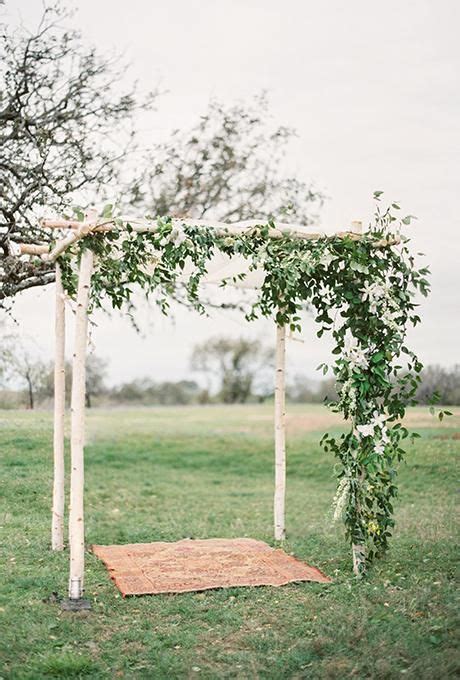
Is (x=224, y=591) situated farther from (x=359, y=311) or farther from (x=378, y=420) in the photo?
(x=359, y=311)

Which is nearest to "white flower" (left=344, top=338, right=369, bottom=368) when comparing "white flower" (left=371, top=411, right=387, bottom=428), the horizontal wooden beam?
"white flower" (left=371, top=411, right=387, bottom=428)

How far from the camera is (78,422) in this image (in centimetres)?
522

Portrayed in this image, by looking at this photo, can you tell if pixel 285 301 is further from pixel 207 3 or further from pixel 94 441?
pixel 94 441

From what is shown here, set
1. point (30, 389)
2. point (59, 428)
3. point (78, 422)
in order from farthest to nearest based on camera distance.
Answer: point (30, 389) < point (59, 428) < point (78, 422)

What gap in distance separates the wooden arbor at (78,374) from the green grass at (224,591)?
33 cm

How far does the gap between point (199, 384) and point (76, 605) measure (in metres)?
10.5

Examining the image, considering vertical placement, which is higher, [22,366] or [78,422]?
[22,366]

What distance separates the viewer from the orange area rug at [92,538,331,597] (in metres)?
5.67

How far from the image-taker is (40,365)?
11.7 meters

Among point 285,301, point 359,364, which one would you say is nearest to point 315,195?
point 285,301

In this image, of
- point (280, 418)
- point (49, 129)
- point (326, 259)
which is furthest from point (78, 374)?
point (49, 129)

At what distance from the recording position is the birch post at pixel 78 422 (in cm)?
521

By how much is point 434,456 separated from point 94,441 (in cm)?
532

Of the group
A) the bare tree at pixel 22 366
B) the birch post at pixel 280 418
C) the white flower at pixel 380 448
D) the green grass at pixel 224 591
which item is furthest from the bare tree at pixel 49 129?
the white flower at pixel 380 448
